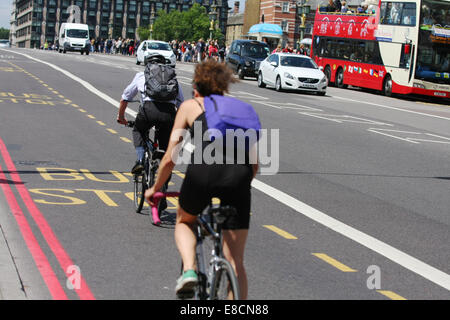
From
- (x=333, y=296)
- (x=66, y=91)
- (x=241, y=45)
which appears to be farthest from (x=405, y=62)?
(x=333, y=296)

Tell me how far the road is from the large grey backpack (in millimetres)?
1237

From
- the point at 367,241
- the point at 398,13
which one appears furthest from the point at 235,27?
the point at 367,241

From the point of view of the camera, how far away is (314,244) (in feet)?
25.4

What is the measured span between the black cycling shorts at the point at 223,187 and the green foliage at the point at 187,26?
148m

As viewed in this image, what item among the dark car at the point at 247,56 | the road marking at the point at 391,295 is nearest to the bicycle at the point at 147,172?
the road marking at the point at 391,295

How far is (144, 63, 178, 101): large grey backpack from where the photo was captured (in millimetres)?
8258

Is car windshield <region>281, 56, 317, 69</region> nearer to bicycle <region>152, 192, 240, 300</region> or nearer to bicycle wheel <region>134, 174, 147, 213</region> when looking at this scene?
bicycle wheel <region>134, 174, 147, 213</region>

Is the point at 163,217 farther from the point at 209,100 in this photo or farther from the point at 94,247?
the point at 209,100

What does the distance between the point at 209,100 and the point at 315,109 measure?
20740 millimetres

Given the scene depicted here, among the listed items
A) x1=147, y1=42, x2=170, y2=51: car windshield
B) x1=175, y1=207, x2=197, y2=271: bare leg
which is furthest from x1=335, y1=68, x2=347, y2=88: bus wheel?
x1=175, y1=207, x2=197, y2=271: bare leg

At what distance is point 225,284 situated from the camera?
4.44 metres

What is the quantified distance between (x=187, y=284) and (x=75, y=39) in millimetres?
65570

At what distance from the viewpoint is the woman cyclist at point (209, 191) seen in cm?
457

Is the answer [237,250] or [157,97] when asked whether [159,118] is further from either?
[237,250]
